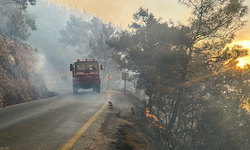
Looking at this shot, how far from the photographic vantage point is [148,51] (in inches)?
518

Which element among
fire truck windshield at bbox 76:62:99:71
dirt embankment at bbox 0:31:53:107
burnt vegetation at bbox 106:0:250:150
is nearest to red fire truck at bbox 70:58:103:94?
fire truck windshield at bbox 76:62:99:71

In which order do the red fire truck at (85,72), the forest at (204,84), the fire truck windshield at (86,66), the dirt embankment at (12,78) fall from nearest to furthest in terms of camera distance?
the forest at (204,84) → the dirt embankment at (12,78) → the red fire truck at (85,72) → the fire truck windshield at (86,66)

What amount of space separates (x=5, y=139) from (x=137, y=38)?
47.4 feet

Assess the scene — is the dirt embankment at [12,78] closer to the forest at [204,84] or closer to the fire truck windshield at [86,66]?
the fire truck windshield at [86,66]

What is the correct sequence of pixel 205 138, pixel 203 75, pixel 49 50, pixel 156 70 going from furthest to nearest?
pixel 49 50, pixel 156 70, pixel 203 75, pixel 205 138

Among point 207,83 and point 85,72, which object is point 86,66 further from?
point 207,83

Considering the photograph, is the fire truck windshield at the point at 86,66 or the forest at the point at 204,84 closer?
the forest at the point at 204,84

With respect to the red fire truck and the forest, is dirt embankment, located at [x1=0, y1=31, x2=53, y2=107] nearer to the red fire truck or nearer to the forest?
the red fire truck

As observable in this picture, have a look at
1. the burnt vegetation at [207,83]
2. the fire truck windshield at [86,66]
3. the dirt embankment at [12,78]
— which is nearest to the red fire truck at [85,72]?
the fire truck windshield at [86,66]

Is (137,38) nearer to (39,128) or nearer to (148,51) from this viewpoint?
(148,51)

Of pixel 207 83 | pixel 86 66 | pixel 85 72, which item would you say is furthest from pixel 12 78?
pixel 207 83

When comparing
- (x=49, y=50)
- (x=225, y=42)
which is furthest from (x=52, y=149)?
(x=49, y=50)

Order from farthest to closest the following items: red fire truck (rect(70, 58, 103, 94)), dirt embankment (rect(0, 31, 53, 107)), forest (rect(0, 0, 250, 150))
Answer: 1. red fire truck (rect(70, 58, 103, 94))
2. dirt embankment (rect(0, 31, 53, 107))
3. forest (rect(0, 0, 250, 150))

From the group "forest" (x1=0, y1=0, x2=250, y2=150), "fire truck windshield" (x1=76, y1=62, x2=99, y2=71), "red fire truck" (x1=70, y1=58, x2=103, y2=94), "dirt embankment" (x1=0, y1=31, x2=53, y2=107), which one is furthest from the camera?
"fire truck windshield" (x1=76, y1=62, x2=99, y2=71)
